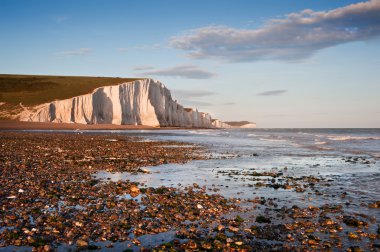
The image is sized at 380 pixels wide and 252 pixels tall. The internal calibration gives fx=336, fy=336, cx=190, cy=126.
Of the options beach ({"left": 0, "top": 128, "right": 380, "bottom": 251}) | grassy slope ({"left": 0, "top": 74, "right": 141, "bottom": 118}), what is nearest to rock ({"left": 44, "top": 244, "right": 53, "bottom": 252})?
beach ({"left": 0, "top": 128, "right": 380, "bottom": 251})

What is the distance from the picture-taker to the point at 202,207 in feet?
27.0

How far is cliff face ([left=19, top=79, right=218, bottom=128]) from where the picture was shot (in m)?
80.6

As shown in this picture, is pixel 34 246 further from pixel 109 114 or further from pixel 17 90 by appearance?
pixel 17 90

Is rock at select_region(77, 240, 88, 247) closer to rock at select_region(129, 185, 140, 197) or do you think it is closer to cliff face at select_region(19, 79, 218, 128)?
rock at select_region(129, 185, 140, 197)

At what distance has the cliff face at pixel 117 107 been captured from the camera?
80.6 meters

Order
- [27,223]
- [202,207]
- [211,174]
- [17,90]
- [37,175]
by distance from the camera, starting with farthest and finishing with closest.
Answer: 1. [17,90]
2. [211,174]
3. [37,175]
4. [202,207]
5. [27,223]

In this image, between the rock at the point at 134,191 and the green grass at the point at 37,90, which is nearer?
the rock at the point at 134,191

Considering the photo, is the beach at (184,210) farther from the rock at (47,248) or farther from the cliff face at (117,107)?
the cliff face at (117,107)

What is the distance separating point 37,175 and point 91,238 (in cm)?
713

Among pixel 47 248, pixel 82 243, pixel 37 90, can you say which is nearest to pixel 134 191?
pixel 82 243

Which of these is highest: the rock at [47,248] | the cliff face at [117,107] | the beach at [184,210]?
the cliff face at [117,107]

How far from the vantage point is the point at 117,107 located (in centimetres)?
8694

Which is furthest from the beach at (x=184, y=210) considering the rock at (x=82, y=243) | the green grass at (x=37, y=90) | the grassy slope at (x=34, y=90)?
the green grass at (x=37, y=90)

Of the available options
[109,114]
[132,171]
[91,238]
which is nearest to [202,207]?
[91,238]
